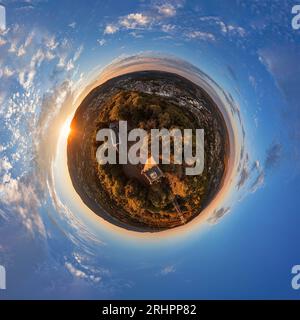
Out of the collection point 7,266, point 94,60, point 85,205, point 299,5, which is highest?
point 299,5

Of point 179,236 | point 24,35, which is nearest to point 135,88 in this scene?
point 24,35

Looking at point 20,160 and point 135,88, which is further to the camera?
point 135,88

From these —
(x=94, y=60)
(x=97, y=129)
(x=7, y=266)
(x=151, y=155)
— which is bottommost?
(x=7, y=266)

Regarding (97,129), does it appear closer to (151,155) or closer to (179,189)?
(151,155)

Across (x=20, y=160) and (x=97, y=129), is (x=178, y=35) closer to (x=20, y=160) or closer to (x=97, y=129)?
(x=97, y=129)

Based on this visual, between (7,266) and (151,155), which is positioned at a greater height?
(151,155)

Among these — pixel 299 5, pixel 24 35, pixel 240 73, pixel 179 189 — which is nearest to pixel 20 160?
pixel 24 35
